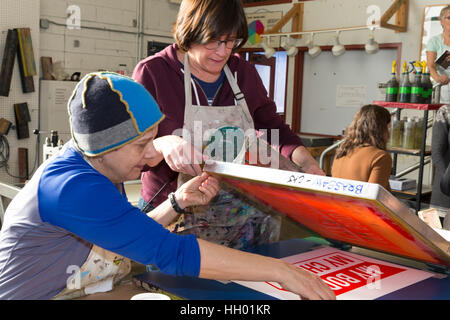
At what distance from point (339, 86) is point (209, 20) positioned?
5.05m

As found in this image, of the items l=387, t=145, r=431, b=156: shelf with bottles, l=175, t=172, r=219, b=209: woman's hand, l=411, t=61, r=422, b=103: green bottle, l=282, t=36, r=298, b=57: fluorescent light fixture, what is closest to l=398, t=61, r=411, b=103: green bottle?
l=411, t=61, r=422, b=103: green bottle

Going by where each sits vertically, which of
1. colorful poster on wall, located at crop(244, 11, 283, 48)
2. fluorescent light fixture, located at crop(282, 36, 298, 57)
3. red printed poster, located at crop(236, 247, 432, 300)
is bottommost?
red printed poster, located at crop(236, 247, 432, 300)

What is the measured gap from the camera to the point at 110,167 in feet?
3.21

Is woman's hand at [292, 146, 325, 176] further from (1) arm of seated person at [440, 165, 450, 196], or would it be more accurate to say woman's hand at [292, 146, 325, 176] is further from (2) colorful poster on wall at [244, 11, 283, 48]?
(2) colorful poster on wall at [244, 11, 283, 48]

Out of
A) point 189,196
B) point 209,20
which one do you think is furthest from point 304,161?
point 209,20

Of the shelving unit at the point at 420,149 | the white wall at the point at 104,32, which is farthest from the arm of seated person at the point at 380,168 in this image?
the white wall at the point at 104,32

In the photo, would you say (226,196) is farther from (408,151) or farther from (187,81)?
(408,151)

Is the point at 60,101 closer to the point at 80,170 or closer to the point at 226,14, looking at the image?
the point at 226,14

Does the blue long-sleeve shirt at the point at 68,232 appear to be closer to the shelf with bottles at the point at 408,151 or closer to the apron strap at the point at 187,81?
the apron strap at the point at 187,81

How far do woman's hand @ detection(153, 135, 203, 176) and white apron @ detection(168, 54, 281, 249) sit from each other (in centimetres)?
18

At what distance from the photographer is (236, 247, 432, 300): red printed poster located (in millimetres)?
1005

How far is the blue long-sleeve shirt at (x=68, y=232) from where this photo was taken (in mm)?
838

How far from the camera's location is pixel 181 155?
1123 millimetres

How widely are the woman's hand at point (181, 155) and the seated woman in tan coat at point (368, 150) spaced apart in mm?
2154
